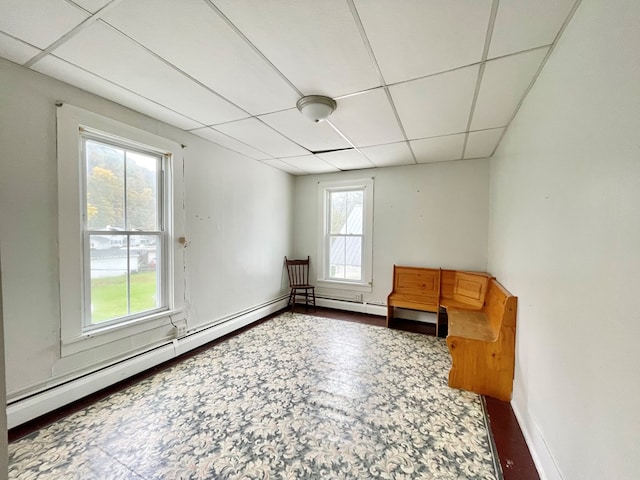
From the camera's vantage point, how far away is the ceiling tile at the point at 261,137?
2592 millimetres

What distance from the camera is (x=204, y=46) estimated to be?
150cm

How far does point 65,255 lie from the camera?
6.29ft

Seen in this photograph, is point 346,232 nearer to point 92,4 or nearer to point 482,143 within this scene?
point 482,143

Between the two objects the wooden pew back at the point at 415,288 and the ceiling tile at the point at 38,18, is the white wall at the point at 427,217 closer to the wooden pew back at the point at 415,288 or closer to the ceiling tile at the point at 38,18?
the wooden pew back at the point at 415,288

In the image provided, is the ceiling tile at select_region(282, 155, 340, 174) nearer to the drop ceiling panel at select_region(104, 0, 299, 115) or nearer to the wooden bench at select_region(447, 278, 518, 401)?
the drop ceiling panel at select_region(104, 0, 299, 115)

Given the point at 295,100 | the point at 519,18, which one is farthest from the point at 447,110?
the point at 295,100

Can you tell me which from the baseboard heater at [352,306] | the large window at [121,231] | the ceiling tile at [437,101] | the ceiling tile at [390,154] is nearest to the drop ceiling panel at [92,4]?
the large window at [121,231]

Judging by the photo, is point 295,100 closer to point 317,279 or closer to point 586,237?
point 586,237

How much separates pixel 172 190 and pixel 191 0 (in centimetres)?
186

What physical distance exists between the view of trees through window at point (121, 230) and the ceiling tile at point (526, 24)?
292cm

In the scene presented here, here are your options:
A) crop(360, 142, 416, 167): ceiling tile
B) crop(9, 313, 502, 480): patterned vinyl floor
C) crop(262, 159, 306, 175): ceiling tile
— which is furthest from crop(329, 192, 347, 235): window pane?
crop(9, 313, 502, 480): patterned vinyl floor

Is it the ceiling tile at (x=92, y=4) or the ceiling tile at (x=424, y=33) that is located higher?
the ceiling tile at (x=92, y=4)

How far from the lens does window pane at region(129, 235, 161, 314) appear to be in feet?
7.99

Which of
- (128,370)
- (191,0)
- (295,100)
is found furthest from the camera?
(128,370)
